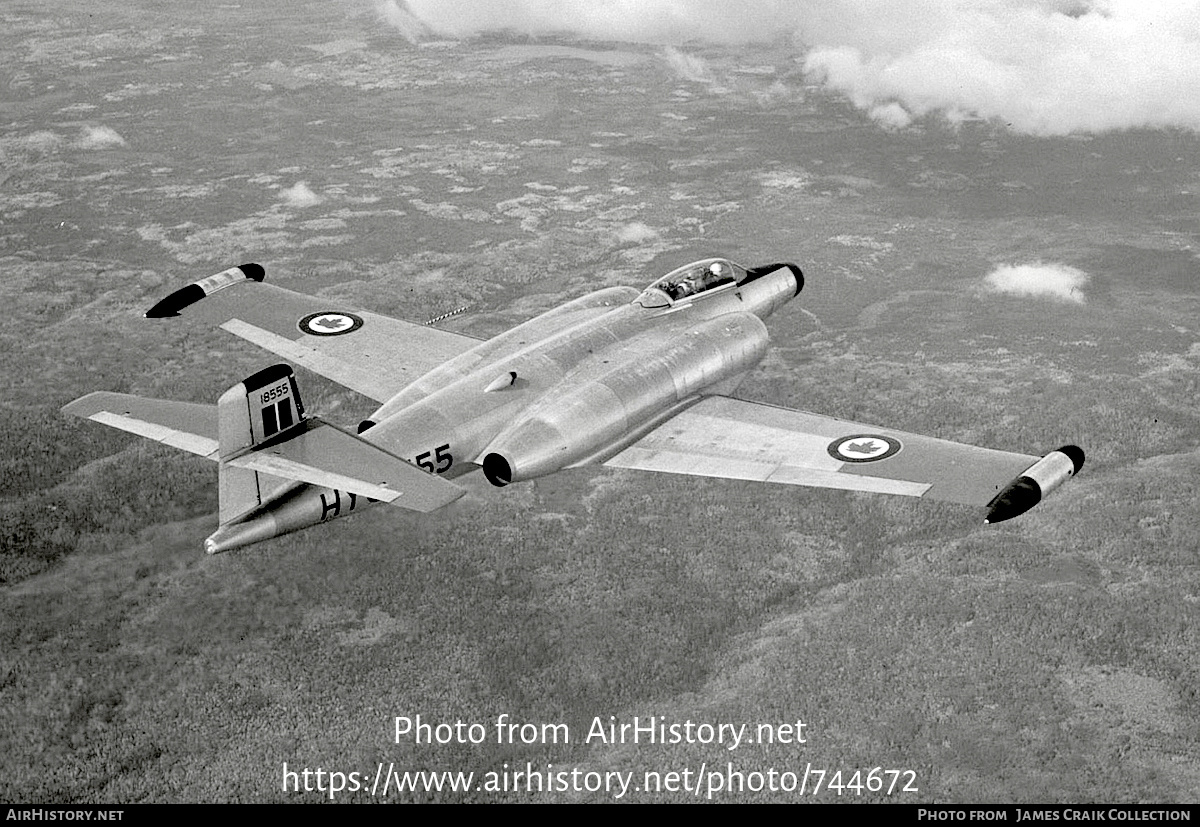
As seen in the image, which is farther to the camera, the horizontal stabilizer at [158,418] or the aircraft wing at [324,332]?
the aircraft wing at [324,332]

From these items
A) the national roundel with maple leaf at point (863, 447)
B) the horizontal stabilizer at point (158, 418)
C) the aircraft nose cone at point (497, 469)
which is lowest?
the aircraft nose cone at point (497, 469)

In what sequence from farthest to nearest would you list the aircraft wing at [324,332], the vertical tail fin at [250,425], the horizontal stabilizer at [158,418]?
the aircraft wing at [324,332] → the horizontal stabilizer at [158,418] → the vertical tail fin at [250,425]

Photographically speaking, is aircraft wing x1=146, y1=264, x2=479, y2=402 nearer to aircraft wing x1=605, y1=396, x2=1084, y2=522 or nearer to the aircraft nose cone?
the aircraft nose cone

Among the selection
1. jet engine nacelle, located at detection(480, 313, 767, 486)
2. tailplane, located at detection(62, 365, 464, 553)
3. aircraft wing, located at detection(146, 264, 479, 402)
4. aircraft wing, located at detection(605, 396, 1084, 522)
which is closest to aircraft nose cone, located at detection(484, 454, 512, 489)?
jet engine nacelle, located at detection(480, 313, 767, 486)

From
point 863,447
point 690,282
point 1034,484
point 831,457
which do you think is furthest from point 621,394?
point 1034,484

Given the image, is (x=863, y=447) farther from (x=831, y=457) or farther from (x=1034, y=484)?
(x=1034, y=484)

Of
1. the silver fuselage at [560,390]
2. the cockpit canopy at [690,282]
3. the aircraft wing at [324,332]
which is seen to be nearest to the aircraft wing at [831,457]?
the silver fuselage at [560,390]

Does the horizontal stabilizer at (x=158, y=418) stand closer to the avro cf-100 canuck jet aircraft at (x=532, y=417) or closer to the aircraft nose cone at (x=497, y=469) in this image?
the avro cf-100 canuck jet aircraft at (x=532, y=417)
